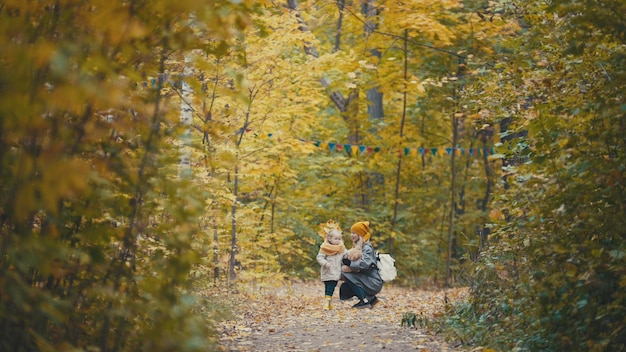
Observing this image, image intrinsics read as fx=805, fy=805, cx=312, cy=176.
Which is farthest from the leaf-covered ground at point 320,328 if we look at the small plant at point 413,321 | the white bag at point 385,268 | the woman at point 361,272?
the white bag at point 385,268

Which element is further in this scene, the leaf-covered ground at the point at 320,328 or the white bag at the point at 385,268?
the white bag at the point at 385,268

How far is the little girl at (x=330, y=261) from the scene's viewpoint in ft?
39.2

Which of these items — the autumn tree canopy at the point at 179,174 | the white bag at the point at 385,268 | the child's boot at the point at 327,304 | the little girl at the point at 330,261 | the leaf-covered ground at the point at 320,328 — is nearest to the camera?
the autumn tree canopy at the point at 179,174

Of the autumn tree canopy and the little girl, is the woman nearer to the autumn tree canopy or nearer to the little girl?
the little girl

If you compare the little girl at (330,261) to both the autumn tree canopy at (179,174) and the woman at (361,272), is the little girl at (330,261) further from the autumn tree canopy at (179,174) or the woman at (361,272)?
the autumn tree canopy at (179,174)

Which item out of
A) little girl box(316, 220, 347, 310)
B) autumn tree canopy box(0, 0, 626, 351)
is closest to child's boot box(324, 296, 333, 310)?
little girl box(316, 220, 347, 310)

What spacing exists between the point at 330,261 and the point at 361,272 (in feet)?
1.67

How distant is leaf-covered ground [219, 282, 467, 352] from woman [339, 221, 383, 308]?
0.91 feet

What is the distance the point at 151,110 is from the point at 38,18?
0.79 meters

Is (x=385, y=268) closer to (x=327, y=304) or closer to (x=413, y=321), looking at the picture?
(x=327, y=304)

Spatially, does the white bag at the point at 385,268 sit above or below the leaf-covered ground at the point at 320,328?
above

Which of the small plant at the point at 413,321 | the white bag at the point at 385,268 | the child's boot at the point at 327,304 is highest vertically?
the white bag at the point at 385,268

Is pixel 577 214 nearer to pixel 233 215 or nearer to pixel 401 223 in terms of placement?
pixel 233 215

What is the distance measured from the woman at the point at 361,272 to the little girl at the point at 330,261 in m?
0.14
